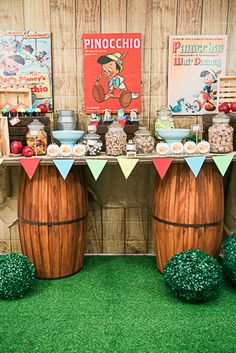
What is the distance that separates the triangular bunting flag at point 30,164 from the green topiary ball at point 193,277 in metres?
1.09

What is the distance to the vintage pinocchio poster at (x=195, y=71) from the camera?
9.48ft

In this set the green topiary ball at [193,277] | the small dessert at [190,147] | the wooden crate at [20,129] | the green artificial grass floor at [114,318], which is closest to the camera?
the green artificial grass floor at [114,318]

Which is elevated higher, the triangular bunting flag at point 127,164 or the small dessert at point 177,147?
the small dessert at point 177,147

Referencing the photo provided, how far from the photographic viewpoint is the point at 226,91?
2.84 meters

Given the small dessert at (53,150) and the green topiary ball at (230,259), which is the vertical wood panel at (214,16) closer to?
the small dessert at (53,150)

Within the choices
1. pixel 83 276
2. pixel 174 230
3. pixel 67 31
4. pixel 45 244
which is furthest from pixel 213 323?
pixel 67 31

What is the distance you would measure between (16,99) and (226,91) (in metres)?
1.57

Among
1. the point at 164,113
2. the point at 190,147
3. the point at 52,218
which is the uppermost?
the point at 164,113

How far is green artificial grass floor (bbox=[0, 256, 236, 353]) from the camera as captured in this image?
205 centimetres

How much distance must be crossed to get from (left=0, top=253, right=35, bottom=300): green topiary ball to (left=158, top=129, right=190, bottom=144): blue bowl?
4.22 ft

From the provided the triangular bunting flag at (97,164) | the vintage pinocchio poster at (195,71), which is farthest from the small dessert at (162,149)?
the vintage pinocchio poster at (195,71)

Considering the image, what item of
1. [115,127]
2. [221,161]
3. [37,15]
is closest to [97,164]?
[115,127]

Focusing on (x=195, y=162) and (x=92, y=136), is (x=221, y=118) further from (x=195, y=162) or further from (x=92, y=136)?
(x=92, y=136)

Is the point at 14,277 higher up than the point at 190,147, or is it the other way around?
the point at 190,147
